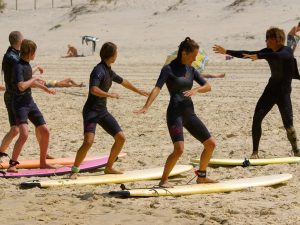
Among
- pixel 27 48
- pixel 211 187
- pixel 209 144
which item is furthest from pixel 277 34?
pixel 27 48

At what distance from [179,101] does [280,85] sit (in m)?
2.35

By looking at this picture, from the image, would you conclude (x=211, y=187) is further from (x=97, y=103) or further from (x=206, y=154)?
(x=97, y=103)

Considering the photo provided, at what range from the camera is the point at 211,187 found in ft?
25.2

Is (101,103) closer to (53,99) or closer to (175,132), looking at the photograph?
(175,132)

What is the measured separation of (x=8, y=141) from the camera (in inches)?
354

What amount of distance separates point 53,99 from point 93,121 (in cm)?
809

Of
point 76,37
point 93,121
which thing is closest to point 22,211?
point 93,121

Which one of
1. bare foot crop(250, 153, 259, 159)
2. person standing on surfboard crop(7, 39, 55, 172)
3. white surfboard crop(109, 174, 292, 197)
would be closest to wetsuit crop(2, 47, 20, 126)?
person standing on surfboard crop(7, 39, 55, 172)

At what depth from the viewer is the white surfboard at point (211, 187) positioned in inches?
287

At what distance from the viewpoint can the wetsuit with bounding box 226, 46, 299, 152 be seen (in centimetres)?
936

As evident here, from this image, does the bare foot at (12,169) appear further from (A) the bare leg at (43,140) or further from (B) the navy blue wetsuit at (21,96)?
(B) the navy blue wetsuit at (21,96)

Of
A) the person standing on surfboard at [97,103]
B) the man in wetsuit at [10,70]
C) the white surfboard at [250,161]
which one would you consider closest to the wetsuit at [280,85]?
the white surfboard at [250,161]

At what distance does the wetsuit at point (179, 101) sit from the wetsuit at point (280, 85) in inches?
72.7

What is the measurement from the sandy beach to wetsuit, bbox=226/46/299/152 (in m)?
0.52
